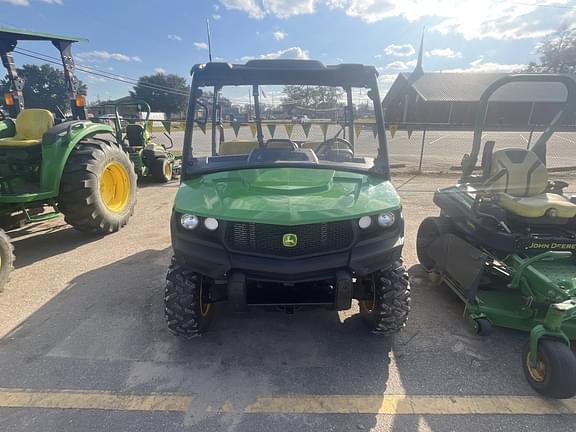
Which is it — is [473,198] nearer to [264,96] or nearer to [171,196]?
[264,96]

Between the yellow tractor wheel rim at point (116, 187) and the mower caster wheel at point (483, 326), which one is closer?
the mower caster wheel at point (483, 326)

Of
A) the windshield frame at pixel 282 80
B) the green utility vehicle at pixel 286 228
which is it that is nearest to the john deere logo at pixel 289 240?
the green utility vehicle at pixel 286 228

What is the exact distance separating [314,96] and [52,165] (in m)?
3.33

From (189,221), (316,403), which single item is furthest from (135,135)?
(316,403)

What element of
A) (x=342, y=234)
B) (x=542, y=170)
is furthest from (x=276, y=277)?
(x=542, y=170)

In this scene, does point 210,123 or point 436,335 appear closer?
point 436,335

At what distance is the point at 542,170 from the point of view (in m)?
3.29

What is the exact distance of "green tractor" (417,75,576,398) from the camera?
7.29ft

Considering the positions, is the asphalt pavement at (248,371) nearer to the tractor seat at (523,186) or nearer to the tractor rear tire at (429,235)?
the tractor rear tire at (429,235)

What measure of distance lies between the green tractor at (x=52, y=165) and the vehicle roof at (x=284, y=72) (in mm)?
2445

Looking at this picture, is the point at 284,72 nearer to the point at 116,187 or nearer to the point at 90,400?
the point at 90,400

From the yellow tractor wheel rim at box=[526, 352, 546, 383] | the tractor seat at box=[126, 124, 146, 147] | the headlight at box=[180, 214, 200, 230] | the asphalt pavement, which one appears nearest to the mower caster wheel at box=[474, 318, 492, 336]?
the asphalt pavement

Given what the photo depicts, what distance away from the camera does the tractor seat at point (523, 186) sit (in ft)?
9.46

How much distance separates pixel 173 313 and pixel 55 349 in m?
1.05
